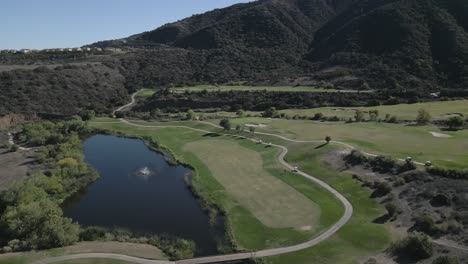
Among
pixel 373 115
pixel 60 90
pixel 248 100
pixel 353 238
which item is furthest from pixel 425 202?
pixel 60 90

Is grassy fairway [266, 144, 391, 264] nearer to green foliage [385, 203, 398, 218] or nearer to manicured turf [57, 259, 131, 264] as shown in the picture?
green foliage [385, 203, 398, 218]

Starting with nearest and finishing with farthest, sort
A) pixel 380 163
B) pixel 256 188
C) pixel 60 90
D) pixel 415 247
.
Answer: pixel 415 247, pixel 256 188, pixel 380 163, pixel 60 90

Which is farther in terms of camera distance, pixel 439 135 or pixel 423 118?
pixel 423 118

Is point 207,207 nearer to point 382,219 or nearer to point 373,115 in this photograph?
point 382,219

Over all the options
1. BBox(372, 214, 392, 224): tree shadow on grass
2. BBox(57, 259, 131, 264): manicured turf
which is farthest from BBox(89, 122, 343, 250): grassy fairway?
BBox(57, 259, 131, 264): manicured turf

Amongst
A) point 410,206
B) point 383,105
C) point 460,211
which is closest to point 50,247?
point 410,206

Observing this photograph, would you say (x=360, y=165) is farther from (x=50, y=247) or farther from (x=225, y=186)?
(x=50, y=247)
